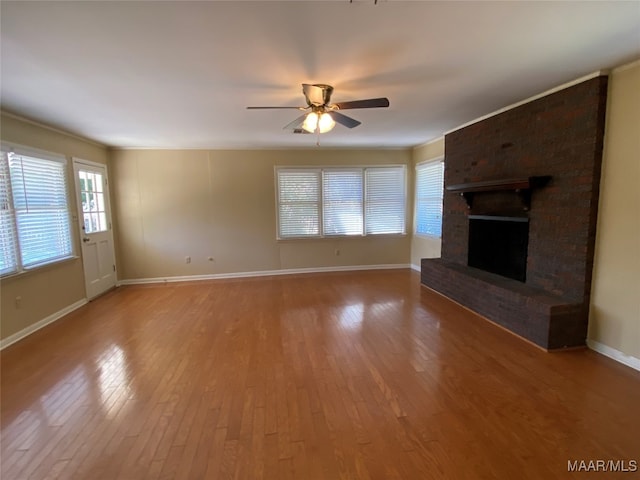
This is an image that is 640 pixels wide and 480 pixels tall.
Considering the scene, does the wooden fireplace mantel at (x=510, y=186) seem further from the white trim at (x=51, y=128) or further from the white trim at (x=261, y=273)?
the white trim at (x=51, y=128)

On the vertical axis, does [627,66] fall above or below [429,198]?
above

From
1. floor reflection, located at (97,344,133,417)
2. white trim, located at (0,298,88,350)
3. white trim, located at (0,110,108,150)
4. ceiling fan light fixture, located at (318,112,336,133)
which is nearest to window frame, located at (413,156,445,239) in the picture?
ceiling fan light fixture, located at (318,112,336,133)

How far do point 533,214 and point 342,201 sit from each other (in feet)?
11.4

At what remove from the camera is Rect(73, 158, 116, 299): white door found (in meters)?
4.56

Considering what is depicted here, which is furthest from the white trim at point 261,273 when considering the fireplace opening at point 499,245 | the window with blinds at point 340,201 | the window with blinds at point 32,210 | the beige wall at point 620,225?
the beige wall at point 620,225

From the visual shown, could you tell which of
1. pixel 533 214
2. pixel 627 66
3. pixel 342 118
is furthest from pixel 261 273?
pixel 627 66

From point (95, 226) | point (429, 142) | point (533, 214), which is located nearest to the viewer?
point (533, 214)

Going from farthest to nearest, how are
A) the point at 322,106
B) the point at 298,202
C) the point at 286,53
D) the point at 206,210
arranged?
1. the point at 298,202
2. the point at 206,210
3. the point at 322,106
4. the point at 286,53

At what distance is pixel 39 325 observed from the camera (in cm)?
362

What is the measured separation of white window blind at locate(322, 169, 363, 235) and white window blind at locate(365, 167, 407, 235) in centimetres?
19

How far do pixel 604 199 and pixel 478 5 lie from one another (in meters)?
2.19

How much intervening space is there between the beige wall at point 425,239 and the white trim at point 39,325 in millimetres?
5837

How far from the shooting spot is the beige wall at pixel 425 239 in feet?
17.6

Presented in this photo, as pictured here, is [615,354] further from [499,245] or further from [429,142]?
[429,142]
